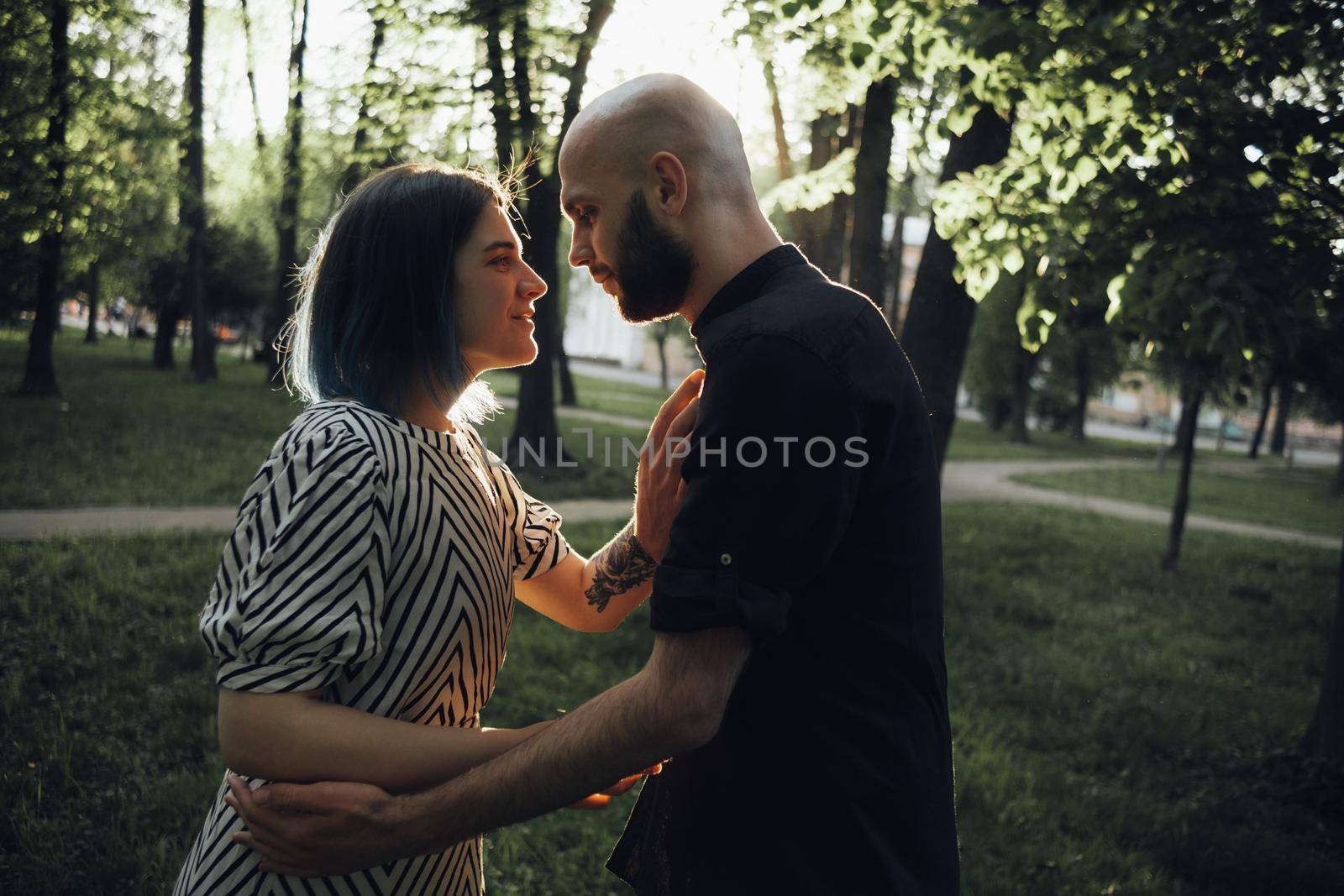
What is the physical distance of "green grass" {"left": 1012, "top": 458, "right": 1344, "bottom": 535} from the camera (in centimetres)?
1797

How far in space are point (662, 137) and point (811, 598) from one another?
0.83m

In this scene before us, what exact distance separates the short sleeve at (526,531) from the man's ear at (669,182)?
2.29 feet

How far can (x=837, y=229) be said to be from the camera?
12.4 m

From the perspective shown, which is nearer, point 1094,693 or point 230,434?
point 1094,693

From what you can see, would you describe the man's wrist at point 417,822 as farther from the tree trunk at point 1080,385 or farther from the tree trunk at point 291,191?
the tree trunk at point 1080,385

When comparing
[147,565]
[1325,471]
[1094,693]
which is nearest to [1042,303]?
[1094,693]

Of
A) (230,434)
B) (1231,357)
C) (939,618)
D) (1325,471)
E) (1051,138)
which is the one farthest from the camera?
(1325,471)

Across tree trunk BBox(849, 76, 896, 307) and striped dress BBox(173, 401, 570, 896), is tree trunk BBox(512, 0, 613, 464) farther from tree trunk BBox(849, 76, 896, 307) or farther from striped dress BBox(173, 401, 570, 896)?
striped dress BBox(173, 401, 570, 896)

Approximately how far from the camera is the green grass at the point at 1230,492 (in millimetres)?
17969

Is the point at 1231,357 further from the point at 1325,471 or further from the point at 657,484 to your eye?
the point at 1325,471

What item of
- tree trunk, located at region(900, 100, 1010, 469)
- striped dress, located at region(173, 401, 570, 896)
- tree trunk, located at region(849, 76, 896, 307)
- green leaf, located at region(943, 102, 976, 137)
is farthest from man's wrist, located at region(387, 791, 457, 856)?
tree trunk, located at region(849, 76, 896, 307)

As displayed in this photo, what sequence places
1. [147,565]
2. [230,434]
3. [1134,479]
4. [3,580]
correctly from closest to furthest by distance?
1. [3,580]
2. [147,565]
3. [230,434]
4. [1134,479]

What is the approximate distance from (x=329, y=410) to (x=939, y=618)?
1.10 metres

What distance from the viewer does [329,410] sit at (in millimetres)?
1557
